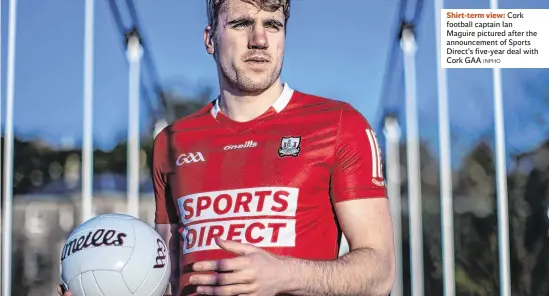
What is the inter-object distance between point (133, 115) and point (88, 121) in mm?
2207

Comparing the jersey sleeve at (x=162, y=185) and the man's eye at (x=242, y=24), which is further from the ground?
the man's eye at (x=242, y=24)

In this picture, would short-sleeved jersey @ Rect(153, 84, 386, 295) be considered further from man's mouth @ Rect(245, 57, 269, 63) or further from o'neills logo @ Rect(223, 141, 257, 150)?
man's mouth @ Rect(245, 57, 269, 63)

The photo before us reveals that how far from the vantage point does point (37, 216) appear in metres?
29.9

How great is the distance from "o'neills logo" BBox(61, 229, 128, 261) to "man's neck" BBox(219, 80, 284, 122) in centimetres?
67

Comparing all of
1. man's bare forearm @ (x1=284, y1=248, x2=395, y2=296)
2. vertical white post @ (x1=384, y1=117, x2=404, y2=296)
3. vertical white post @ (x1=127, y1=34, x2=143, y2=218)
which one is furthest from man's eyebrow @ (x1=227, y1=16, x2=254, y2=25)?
vertical white post @ (x1=384, y1=117, x2=404, y2=296)

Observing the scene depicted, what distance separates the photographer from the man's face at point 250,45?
10.4 ft

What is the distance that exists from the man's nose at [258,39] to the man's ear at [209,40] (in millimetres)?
304

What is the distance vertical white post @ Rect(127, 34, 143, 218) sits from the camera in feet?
24.4

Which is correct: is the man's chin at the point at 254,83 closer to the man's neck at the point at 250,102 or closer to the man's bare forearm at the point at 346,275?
the man's neck at the point at 250,102

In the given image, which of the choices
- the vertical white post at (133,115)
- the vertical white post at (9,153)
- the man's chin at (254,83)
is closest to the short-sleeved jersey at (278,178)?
the man's chin at (254,83)

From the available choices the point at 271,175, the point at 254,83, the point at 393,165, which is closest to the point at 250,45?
the point at 254,83

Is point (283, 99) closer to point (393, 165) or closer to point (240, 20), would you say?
point (240, 20)

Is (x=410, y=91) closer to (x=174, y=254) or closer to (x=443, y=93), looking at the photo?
(x=443, y=93)

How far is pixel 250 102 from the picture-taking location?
11.0ft
